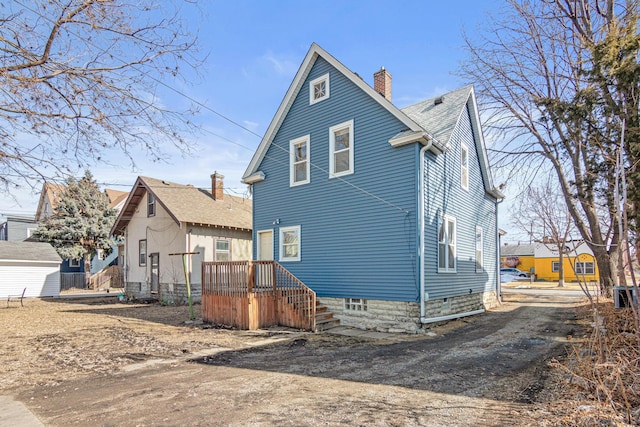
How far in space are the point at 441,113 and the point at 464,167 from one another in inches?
85.0

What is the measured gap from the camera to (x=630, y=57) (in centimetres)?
793

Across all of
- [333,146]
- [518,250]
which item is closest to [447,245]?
[333,146]

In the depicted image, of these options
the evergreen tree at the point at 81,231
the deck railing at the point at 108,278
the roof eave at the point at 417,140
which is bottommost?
the deck railing at the point at 108,278

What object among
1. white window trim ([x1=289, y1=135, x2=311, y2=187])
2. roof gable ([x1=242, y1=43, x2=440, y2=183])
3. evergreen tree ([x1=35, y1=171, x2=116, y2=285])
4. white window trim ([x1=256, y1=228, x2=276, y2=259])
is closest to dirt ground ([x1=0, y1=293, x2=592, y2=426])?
white window trim ([x1=256, y1=228, x2=276, y2=259])

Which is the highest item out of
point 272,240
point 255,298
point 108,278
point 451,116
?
point 451,116

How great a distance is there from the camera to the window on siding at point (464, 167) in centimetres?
1401

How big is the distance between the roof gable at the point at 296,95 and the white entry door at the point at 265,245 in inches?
85.9

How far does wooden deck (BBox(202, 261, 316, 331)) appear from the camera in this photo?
1125 centimetres

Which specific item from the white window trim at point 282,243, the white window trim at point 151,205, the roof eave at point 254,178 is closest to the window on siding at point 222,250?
the white window trim at point 151,205

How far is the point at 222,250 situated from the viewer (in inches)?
820

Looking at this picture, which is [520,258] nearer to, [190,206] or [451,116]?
[451,116]

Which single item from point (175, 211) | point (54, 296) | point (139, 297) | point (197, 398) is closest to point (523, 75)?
point (175, 211)

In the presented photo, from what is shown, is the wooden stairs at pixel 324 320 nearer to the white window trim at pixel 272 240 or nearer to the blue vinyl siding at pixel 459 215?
the blue vinyl siding at pixel 459 215

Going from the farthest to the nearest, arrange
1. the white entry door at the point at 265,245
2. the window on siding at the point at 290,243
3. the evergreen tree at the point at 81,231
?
the evergreen tree at the point at 81,231
the white entry door at the point at 265,245
the window on siding at the point at 290,243
